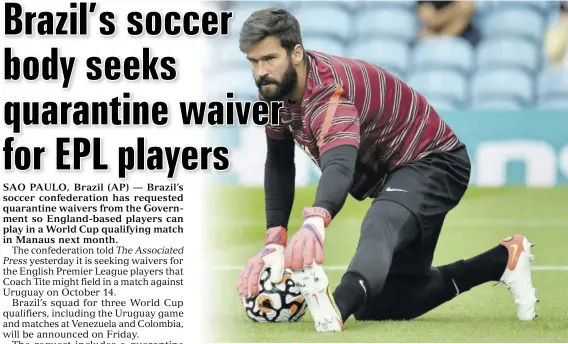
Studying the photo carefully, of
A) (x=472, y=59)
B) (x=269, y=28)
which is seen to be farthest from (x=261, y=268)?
(x=472, y=59)

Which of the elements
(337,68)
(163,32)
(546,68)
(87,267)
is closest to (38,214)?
(87,267)

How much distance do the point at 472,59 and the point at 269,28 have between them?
35.1ft

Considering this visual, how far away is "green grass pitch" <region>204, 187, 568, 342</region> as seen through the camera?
4.73 metres

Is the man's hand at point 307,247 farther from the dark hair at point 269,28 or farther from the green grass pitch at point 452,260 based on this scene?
the dark hair at point 269,28

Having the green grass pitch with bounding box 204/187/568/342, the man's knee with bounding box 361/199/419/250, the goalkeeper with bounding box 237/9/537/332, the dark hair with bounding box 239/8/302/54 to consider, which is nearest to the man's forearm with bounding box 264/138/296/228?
the goalkeeper with bounding box 237/9/537/332

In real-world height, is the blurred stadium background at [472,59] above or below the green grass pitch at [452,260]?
above

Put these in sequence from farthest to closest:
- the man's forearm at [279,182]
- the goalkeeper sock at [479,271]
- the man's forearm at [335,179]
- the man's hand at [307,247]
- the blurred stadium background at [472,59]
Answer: the blurred stadium background at [472,59]
the goalkeeper sock at [479,271]
the man's forearm at [279,182]
the man's forearm at [335,179]
the man's hand at [307,247]

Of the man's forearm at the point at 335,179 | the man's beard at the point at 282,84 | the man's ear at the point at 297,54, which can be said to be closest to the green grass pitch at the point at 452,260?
the man's forearm at the point at 335,179

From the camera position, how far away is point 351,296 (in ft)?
15.1

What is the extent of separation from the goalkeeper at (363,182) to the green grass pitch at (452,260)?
16cm

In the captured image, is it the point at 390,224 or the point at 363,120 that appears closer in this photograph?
the point at 390,224

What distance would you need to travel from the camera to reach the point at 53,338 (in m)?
4.97

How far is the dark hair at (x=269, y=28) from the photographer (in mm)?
4668

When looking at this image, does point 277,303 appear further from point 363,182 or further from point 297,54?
point 297,54
